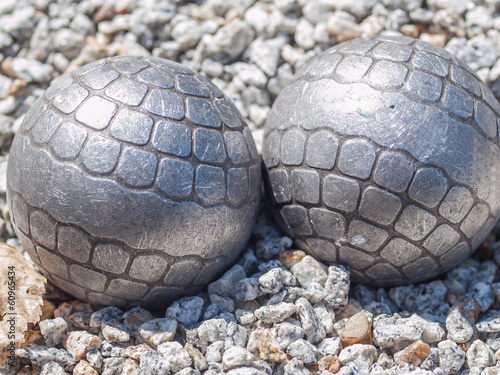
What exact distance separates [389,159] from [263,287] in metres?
0.82

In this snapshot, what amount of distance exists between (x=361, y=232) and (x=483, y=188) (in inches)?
23.0

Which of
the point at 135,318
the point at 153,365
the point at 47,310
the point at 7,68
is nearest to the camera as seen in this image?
the point at 153,365

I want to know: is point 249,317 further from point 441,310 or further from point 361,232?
point 441,310

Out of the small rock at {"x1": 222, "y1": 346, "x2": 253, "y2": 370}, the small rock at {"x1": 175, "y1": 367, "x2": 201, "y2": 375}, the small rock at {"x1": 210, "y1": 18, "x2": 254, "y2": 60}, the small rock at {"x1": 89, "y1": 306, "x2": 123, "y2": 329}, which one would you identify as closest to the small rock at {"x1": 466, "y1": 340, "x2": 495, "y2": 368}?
the small rock at {"x1": 222, "y1": 346, "x2": 253, "y2": 370}

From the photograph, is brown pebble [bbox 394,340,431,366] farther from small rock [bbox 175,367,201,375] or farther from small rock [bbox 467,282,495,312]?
small rock [bbox 175,367,201,375]

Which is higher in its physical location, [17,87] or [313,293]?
[17,87]

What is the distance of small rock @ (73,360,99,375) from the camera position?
2299 millimetres

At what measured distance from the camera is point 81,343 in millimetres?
2383

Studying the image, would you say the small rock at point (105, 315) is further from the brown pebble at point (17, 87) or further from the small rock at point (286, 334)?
the brown pebble at point (17, 87)

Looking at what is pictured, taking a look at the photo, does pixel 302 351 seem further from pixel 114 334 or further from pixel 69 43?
pixel 69 43

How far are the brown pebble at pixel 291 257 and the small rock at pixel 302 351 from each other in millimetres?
422

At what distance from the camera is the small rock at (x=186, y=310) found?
248cm

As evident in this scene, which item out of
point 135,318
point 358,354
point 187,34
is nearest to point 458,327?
point 358,354

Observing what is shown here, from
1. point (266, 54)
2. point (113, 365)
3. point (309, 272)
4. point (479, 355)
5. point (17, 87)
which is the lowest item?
point (479, 355)
